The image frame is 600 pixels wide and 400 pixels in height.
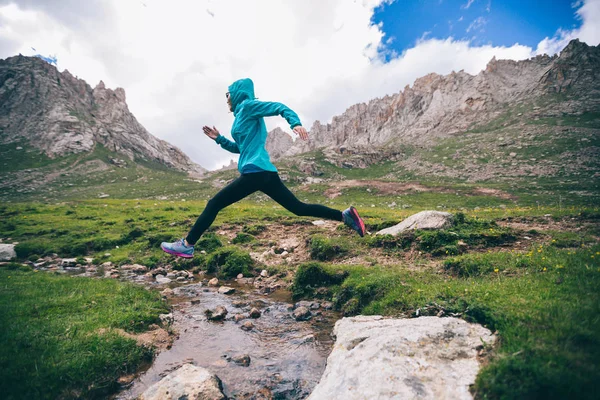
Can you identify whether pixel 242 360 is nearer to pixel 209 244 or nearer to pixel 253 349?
pixel 253 349

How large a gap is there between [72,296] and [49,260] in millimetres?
8101

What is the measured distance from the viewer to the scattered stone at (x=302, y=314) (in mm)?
6918

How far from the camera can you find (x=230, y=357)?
5.33m

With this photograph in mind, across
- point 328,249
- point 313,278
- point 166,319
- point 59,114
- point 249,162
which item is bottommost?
point 166,319

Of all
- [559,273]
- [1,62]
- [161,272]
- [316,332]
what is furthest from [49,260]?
[1,62]

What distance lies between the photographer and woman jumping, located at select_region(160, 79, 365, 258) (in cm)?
618

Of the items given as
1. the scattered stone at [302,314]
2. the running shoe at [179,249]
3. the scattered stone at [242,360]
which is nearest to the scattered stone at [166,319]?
the running shoe at [179,249]

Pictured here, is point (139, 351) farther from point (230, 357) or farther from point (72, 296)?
point (72, 296)

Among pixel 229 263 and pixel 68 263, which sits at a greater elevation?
pixel 229 263

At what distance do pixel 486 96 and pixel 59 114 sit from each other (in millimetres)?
177140

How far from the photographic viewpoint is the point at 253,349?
18.5ft

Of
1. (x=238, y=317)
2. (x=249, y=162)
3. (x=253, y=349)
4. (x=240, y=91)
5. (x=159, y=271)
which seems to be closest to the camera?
(x=253, y=349)

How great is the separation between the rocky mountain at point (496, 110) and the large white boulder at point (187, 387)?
71.4m

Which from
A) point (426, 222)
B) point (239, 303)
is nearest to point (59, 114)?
point (239, 303)
